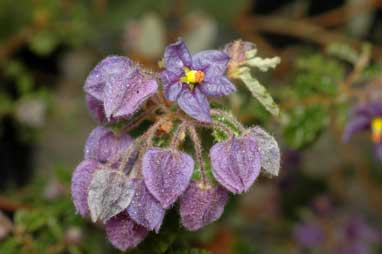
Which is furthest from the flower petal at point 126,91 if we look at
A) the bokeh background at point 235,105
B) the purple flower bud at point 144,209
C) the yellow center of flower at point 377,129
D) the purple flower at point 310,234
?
the purple flower at point 310,234

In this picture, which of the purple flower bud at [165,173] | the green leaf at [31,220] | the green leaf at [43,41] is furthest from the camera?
the green leaf at [43,41]

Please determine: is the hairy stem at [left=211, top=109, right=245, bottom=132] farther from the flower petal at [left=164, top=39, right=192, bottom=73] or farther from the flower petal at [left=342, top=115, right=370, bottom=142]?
the flower petal at [left=342, top=115, right=370, bottom=142]

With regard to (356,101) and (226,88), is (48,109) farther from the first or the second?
(226,88)

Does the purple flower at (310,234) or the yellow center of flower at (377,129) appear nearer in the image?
the yellow center of flower at (377,129)

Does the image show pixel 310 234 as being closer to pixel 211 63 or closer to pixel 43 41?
pixel 43 41

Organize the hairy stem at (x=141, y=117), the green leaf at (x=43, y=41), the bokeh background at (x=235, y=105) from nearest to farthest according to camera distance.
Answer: the hairy stem at (x=141, y=117), the bokeh background at (x=235, y=105), the green leaf at (x=43, y=41)

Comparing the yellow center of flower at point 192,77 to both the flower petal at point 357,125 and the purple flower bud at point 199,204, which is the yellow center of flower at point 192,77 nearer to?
the purple flower bud at point 199,204

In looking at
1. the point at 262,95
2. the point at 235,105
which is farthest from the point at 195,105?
the point at 235,105
